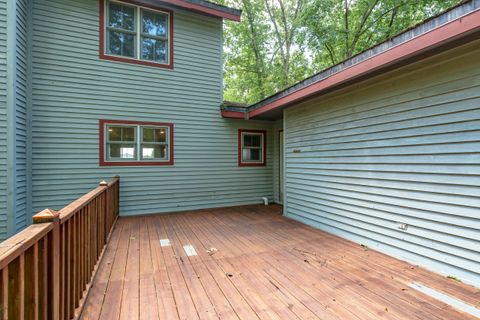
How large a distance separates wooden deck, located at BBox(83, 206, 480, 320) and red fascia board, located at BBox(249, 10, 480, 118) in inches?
97.6

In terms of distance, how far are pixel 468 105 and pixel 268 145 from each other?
507 cm

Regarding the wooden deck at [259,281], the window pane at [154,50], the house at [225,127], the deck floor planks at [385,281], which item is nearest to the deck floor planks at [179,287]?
the wooden deck at [259,281]

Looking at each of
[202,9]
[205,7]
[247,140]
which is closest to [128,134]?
[247,140]

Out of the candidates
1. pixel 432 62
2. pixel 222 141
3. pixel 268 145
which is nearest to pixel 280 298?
pixel 432 62

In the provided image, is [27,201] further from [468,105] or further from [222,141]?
[468,105]

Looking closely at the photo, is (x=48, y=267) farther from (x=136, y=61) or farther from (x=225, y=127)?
(x=225, y=127)

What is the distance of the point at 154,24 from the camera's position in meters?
5.98

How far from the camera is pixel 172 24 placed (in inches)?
238

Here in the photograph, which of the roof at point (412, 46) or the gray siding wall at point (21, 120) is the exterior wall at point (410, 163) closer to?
the roof at point (412, 46)

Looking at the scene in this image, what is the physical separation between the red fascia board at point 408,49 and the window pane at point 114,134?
4.29 metres

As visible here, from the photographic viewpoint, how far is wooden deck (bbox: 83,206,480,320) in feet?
6.95

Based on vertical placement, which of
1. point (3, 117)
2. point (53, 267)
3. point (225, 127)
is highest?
point (225, 127)

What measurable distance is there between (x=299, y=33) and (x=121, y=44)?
8574 mm

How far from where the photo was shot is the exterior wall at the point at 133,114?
16.2 ft
